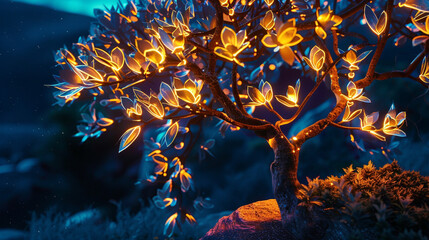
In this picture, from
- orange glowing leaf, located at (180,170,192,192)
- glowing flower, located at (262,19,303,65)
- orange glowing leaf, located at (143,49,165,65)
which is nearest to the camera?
glowing flower, located at (262,19,303,65)

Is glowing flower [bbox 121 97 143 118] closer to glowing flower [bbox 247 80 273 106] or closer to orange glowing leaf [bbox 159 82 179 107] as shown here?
orange glowing leaf [bbox 159 82 179 107]

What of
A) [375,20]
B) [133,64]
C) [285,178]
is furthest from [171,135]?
[375,20]

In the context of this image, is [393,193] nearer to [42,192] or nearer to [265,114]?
[265,114]

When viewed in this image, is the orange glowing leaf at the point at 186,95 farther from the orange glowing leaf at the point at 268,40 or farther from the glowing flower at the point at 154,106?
the orange glowing leaf at the point at 268,40

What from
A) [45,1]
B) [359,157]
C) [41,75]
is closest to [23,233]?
[41,75]

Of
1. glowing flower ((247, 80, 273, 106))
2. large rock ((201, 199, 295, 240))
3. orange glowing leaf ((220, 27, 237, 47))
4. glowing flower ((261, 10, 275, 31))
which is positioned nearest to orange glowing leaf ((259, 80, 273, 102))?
glowing flower ((247, 80, 273, 106))
